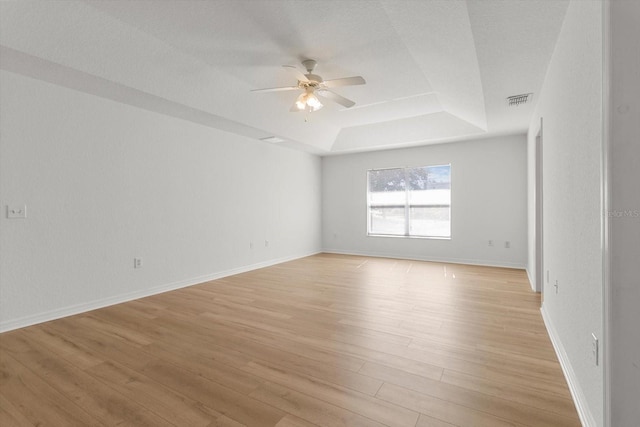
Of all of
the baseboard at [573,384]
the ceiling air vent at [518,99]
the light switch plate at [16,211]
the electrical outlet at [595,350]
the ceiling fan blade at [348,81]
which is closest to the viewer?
the electrical outlet at [595,350]

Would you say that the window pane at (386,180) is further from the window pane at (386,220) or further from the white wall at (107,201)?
the white wall at (107,201)

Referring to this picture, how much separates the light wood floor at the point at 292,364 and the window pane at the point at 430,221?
9.06ft

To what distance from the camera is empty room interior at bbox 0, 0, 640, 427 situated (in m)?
1.56

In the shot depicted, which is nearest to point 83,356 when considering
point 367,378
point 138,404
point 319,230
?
point 138,404

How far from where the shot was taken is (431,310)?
3287 mm

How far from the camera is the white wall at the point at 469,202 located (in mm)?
5656

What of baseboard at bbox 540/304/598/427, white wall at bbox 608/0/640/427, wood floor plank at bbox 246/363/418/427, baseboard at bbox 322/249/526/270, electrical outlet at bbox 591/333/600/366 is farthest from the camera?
baseboard at bbox 322/249/526/270

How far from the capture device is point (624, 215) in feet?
3.72

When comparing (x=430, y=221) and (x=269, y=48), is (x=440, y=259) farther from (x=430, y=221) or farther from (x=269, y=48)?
(x=269, y=48)

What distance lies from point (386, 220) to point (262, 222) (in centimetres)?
296

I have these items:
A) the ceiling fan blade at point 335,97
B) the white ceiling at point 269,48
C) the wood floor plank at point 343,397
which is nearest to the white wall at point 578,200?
the white ceiling at point 269,48

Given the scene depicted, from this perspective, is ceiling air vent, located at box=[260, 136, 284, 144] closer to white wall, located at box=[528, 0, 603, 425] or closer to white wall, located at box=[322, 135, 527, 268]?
white wall, located at box=[322, 135, 527, 268]

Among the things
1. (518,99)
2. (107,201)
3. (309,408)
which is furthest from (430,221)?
(107,201)

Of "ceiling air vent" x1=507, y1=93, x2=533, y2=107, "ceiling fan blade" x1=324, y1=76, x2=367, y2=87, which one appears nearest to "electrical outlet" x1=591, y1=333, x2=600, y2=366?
"ceiling fan blade" x1=324, y1=76, x2=367, y2=87
